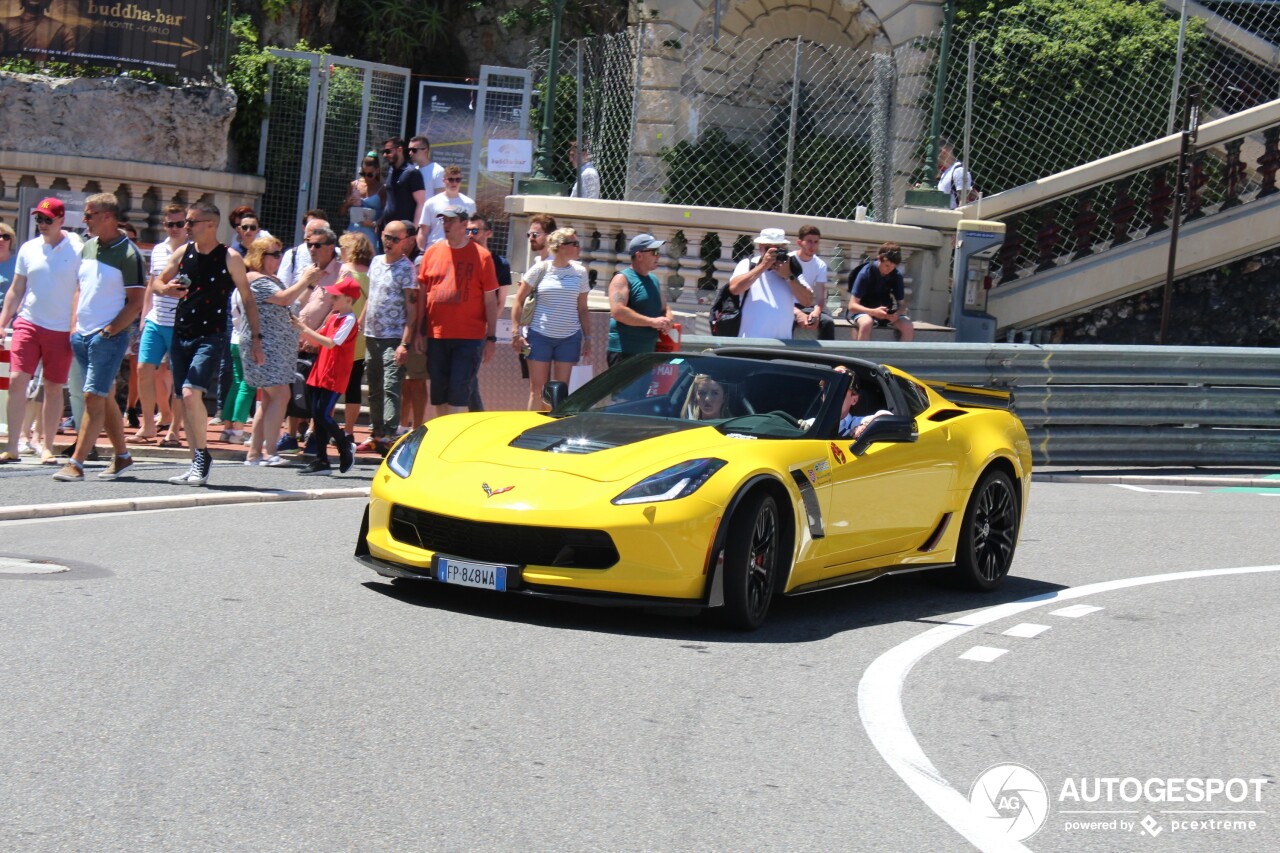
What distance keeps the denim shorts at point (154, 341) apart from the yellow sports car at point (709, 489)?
5123mm

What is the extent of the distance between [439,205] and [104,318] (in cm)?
490

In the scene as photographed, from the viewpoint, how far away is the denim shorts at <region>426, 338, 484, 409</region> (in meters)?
14.2

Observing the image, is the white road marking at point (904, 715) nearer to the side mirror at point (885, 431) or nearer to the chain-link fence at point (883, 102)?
the side mirror at point (885, 431)

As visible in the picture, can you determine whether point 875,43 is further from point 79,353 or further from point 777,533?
point 777,533

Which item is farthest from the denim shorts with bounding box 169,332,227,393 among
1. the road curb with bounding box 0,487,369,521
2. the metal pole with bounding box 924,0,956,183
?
the metal pole with bounding box 924,0,956,183

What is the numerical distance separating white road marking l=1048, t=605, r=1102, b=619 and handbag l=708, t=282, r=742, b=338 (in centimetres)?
576

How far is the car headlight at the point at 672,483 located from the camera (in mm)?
7980

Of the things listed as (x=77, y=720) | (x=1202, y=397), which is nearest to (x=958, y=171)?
(x=1202, y=397)

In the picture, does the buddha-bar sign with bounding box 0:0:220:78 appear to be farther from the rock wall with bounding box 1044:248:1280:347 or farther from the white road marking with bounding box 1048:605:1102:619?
the white road marking with bounding box 1048:605:1102:619

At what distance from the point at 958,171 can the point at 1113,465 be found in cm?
502

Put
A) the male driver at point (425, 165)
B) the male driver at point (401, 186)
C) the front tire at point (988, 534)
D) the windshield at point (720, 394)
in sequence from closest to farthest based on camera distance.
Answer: the windshield at point (720, 394) → the front tire at point (988, 534) → the male driver at point (401, 186) → the male driver at point (425, 165)

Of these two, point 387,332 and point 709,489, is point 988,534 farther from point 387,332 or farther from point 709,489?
point 387,332

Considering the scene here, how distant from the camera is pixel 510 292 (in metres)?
19.1

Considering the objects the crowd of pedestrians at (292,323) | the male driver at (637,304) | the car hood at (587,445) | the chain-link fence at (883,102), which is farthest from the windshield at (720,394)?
the chain-link fence at (883,102)
